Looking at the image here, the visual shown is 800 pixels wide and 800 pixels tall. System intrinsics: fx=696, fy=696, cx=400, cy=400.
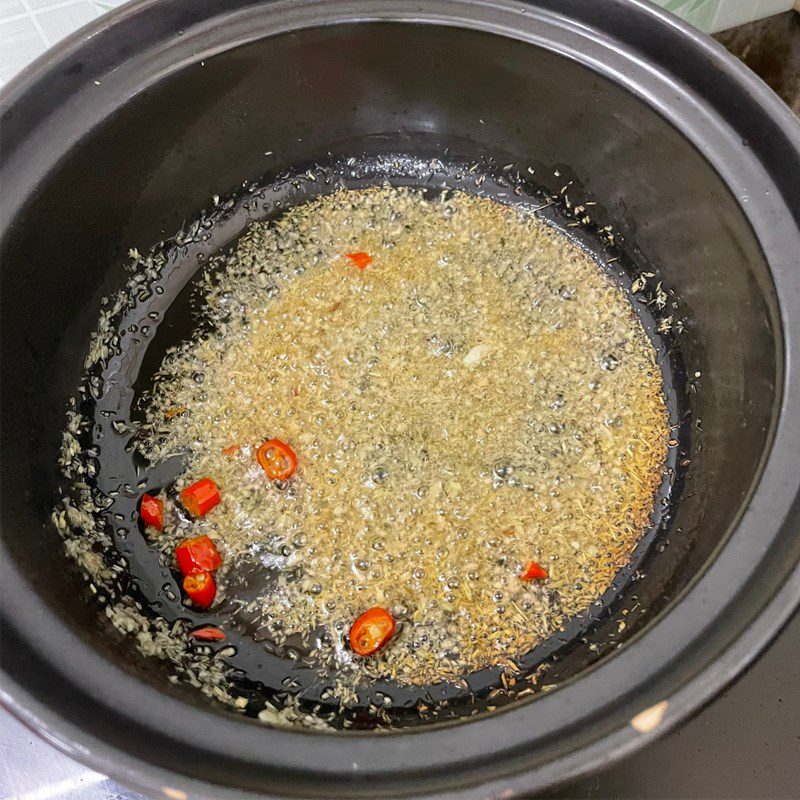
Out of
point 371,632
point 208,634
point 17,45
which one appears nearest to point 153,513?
point 208,634

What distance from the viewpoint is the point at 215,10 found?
103 cm

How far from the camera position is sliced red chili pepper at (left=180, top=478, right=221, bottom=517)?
104 centimetres

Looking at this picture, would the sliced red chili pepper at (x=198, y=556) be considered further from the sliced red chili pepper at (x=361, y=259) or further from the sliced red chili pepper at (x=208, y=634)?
the sliced red chili pepper at (x=361, y=259)

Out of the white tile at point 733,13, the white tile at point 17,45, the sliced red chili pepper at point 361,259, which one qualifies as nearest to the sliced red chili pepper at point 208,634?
the sliced red chili pepper at point 361,259

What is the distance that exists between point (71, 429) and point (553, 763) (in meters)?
0.86

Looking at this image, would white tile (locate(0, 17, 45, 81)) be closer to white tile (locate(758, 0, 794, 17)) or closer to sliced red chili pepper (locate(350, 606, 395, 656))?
sliced red chili pepper (locate(350, 606, 395, 656))

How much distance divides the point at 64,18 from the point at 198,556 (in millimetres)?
849

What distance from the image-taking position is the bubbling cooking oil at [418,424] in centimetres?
101

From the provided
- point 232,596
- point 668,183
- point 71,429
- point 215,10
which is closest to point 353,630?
point 232,596

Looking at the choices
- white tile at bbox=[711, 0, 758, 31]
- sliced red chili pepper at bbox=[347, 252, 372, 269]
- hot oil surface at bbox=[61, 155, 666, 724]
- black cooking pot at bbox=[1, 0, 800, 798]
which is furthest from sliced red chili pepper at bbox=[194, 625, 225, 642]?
white tile at bbox=[711, 0, 758, 31]

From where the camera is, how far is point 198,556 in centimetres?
102

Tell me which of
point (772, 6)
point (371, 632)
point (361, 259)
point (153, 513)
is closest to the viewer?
point (371, 632)

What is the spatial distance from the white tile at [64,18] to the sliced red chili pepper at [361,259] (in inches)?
21.5

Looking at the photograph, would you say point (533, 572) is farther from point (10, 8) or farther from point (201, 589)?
point (10, 8)
